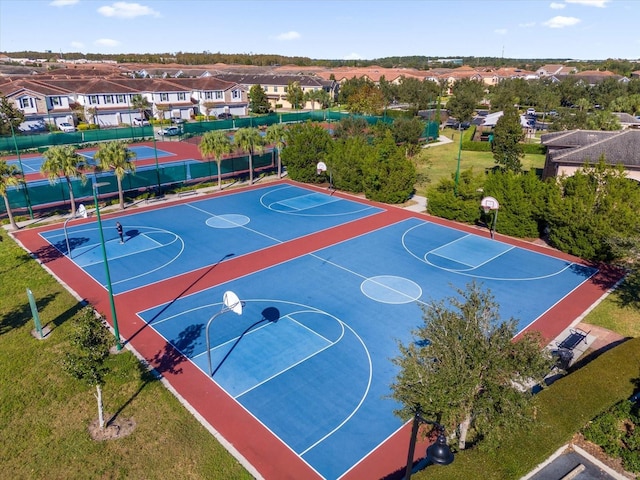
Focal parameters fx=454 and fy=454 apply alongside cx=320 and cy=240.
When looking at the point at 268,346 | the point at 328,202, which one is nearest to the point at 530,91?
the point at 328,202

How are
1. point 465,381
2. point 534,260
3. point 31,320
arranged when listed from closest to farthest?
point 465,381
point 31,320
point 534,260

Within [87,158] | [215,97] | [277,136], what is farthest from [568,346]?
[215,97]

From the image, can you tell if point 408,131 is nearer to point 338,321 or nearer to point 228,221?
point 228,221

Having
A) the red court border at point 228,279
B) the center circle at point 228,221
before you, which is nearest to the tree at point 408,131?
the red court border at point 228,279

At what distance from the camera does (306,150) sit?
48.5 metres

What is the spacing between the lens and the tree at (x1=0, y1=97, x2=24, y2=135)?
65375 millimetres

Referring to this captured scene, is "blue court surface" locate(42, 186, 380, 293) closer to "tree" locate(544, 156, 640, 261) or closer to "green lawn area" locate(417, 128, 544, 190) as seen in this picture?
"green lawn area" locate(417, 128, 544, 190)

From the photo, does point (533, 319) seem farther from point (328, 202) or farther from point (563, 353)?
point (328, 202)

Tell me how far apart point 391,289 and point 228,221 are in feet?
55.5

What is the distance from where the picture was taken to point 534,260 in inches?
1228

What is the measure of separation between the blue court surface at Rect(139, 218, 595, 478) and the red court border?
46cm

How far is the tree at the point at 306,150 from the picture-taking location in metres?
48.3

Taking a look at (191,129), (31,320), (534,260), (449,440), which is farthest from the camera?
(191,129)

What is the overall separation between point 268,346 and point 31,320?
12501mm
